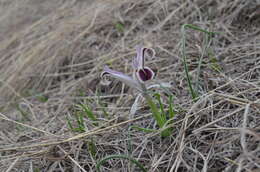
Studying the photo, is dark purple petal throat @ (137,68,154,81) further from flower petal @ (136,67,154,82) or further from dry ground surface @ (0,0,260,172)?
dry ground surface @ (0,0,260,172)

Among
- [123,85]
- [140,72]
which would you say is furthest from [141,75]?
[123,85]

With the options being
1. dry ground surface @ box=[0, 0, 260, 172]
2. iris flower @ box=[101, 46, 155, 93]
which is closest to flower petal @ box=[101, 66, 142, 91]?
iris flower @ box=[101, 46, 155, 93]

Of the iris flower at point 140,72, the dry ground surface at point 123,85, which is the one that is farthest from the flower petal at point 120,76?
the dry ground surface at point 123,85

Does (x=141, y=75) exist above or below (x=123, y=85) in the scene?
above

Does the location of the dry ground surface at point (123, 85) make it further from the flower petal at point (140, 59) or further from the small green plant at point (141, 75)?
the flower petal at point (140, 59)

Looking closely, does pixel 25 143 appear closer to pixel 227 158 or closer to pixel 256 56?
pixel 227 158

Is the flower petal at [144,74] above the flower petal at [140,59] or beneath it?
beneath

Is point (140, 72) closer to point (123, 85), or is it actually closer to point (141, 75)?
point (141, 75)

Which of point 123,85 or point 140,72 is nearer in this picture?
point 140,72

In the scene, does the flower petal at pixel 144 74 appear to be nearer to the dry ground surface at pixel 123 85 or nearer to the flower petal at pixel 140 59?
the flower petal at pixel 140 59
